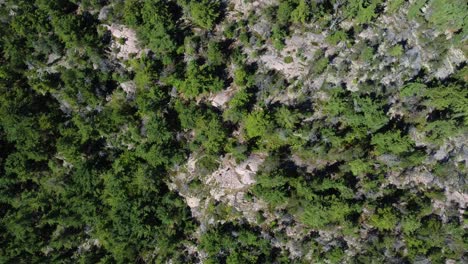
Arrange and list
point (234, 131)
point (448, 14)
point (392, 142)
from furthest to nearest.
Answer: point (234, 131) → point (392, 142) → point (448, 14)

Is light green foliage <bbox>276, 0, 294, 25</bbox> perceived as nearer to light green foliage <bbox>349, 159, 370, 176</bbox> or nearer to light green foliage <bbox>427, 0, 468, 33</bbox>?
light green foliage <bbox>427, 0, 468, 33</bbox>

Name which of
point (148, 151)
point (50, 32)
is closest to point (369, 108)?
point (148, 151)

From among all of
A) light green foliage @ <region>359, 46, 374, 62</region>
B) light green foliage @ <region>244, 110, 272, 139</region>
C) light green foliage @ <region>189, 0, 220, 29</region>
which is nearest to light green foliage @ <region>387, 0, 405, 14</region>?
light green foliage @ <region>359, 46, 374, 62</region>

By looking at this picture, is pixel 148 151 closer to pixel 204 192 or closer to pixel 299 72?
pixel 204 192

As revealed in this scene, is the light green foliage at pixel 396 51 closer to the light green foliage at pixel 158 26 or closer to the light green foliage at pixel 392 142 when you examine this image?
the light green foliage at pixel 392 142

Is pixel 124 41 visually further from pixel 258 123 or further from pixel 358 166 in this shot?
pixel 358 166

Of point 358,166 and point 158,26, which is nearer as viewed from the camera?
point 358,166

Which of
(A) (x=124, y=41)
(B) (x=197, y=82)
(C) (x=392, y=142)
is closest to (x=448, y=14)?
(C) (x=392, y=142)
